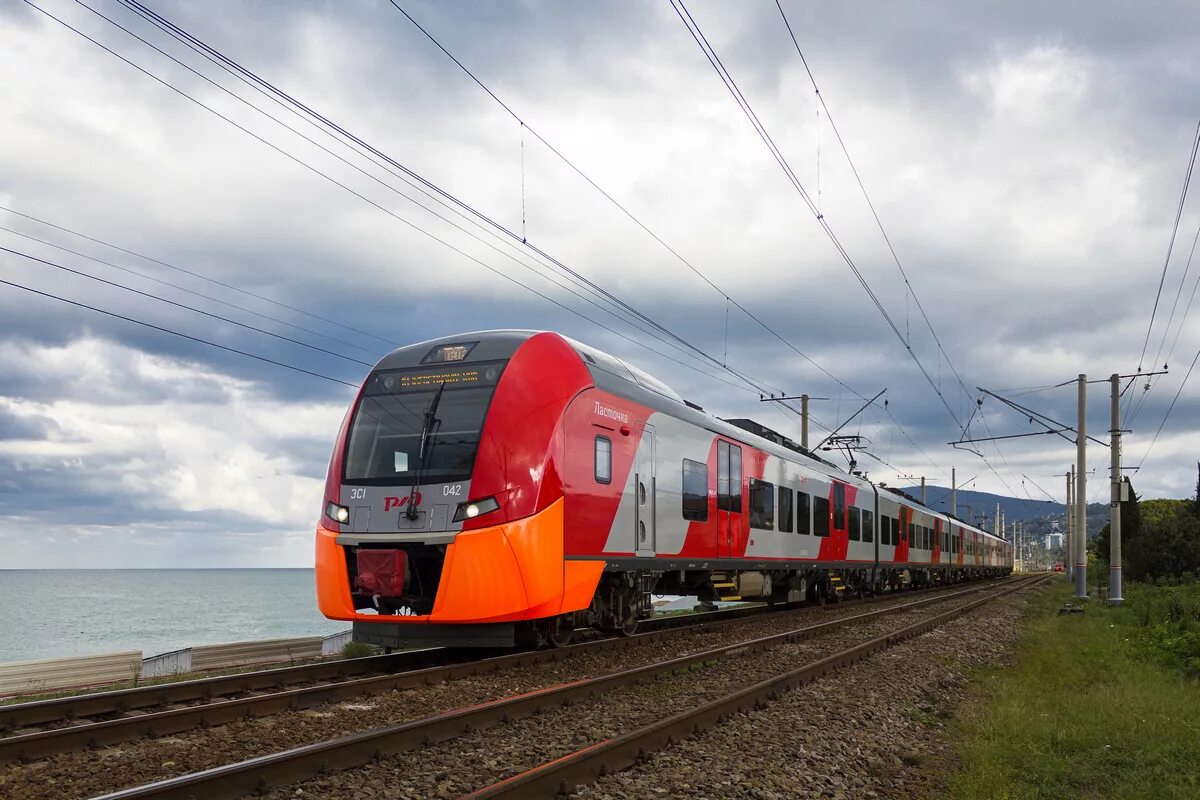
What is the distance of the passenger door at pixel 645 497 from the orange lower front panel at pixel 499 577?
85.9 inches

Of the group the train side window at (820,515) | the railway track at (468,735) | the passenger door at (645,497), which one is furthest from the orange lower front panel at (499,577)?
the train side window at (820,515)

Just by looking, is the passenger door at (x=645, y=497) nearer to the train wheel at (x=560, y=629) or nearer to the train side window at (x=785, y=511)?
the train wheel at (x=560, y=629)

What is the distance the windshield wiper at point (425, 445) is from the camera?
11102 mm

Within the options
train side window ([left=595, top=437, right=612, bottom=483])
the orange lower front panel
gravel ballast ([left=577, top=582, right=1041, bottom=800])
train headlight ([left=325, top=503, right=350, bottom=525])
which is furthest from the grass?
train headlight ([left=325, top=503, right=350, bottom=525])

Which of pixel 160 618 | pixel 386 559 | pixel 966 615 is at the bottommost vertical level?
pixel 160 618

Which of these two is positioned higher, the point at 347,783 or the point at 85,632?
the point at 347,783

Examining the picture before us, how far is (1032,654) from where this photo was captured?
1462 centimetres

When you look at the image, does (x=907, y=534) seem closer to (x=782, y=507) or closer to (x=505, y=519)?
(x=782, y=507)

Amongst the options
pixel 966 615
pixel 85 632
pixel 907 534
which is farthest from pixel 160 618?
pixel 966 615

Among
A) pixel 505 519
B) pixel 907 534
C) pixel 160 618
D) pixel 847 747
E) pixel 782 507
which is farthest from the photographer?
pixel 160 618

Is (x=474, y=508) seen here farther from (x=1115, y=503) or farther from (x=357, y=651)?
(x=1115, y=503)

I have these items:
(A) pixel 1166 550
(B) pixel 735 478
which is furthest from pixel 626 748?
(A) pixel 1166 550

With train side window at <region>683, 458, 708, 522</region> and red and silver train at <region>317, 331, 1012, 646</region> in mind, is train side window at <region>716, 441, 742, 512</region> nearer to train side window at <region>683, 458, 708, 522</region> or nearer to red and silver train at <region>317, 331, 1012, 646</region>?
train side window at <region>683, 458, 708, 522</region>

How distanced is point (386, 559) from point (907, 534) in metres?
27.2
